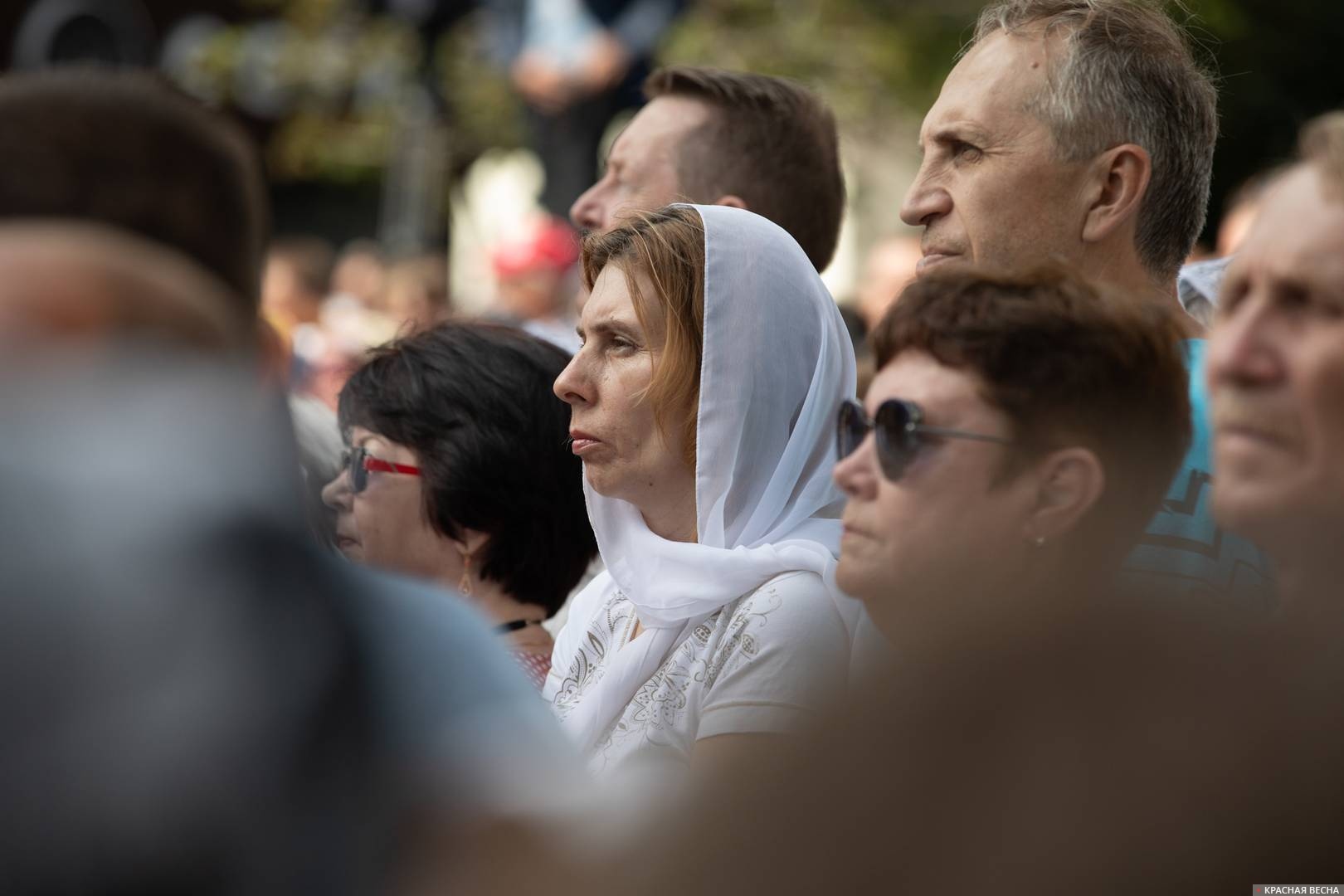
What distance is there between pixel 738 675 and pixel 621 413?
58cm

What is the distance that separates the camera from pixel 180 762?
1120mm

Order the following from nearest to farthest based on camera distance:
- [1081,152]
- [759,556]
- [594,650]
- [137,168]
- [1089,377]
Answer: [137,168] < [1089,377] < [759,556] < [1081,152] < [594,650]

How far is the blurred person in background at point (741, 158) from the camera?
4.39m

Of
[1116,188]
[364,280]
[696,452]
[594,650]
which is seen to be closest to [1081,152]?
[1116,188]

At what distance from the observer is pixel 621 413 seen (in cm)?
308

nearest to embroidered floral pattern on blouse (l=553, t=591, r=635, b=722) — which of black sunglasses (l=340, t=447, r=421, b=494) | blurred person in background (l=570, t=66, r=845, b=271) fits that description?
black sunglasses (l=340, t=447, r=421, b=494)

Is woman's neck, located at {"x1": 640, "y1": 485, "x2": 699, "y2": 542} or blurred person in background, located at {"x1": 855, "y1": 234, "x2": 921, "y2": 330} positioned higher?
woman's neck, located at {"x1": 640, "y1": 485, "x2": 699, "y2": 542}

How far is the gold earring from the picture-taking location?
361 cm

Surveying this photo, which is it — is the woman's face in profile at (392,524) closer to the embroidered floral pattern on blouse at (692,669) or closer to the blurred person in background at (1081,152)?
the embroidered floral pattern on blouse at (692,669)

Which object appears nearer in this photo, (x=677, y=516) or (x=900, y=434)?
(x=900, y=434)

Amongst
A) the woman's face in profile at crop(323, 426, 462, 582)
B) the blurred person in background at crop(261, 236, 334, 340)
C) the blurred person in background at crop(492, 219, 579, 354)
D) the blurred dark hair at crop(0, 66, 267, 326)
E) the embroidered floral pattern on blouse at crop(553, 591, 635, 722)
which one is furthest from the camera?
the blurred person in background at crop(261, 236, 334, 340)

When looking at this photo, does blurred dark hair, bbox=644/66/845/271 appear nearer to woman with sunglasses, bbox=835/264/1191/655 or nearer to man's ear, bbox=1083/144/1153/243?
man's ear, bbox=1083/144/1153/243

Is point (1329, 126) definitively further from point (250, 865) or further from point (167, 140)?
point (250, 865)

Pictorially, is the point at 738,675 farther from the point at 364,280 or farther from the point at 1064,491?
the point at 364,280
